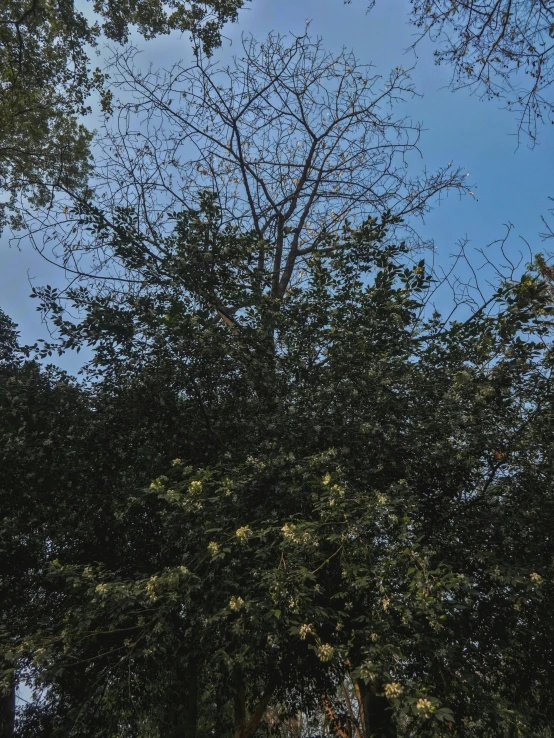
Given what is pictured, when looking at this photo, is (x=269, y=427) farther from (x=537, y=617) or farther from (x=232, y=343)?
(x=537, y=617)

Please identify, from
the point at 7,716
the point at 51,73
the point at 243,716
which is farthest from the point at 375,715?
the point at 51,73

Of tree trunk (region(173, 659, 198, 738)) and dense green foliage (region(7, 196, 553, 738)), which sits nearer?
dense green foliage (region(7, 196, 553, 738))

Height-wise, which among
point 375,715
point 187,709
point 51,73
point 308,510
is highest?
point 51,73

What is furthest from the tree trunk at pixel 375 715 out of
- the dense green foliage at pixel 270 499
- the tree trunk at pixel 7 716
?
the tree trunk at pixel 7 716

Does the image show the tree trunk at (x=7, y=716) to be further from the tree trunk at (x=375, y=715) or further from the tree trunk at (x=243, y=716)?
the tree trunk at (x=375, y=715)

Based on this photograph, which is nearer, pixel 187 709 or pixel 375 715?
pixel 375 715

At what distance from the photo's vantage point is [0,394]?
20.6ft

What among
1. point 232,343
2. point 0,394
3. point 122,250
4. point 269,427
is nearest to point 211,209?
point 122,250

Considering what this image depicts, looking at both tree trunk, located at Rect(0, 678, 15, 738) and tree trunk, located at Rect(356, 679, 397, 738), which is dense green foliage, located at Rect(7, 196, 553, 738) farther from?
tree trunk, located at Rect(0, 678, 15, 738)

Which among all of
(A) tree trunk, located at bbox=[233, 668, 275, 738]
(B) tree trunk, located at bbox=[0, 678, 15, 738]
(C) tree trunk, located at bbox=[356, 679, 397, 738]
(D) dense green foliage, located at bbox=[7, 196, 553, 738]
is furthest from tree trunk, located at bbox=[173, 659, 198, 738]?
(B) tree trunk, located at bbox=[0, 678, 15, 738]

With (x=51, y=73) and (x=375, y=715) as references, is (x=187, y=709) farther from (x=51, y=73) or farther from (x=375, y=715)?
(x=51, y=73)

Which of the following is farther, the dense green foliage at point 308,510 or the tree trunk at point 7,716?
the tree trunk at point 7,716

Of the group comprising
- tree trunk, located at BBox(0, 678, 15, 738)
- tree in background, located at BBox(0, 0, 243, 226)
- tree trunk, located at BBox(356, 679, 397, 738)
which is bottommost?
tree trunk, located at BBox(356, 679, 397, 738)

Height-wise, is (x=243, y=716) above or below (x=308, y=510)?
below
